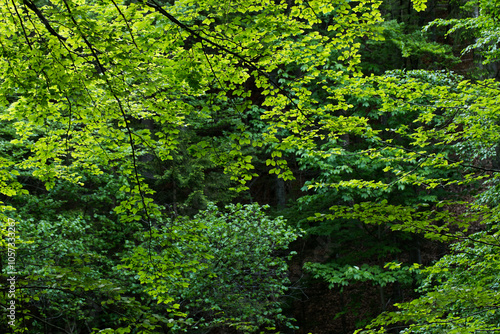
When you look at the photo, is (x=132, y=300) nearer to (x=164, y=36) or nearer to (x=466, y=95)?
(x=164, y=36)

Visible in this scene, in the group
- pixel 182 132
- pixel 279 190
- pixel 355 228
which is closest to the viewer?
pixel 355 228

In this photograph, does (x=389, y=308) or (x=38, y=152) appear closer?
(x=38, y=152)

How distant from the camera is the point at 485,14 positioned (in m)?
6.28

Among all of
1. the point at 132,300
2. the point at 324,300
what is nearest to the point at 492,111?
the point at 132,300

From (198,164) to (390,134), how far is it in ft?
18.0

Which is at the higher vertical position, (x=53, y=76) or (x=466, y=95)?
(x=466, y=95)

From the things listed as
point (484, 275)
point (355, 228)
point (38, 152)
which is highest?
point (355, 228)

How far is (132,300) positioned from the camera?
3.18 meters

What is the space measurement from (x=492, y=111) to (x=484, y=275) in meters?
2.10

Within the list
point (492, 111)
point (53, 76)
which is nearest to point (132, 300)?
point (53, 76)

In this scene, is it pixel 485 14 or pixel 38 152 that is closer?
pixel 38 152

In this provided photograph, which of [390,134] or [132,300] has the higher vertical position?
[390,134]

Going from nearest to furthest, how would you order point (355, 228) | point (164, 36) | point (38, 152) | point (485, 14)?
point (164, 36)
point (38, 152)
point (485, 14)
point (355, 228)

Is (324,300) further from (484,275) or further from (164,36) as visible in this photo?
(164,36)
